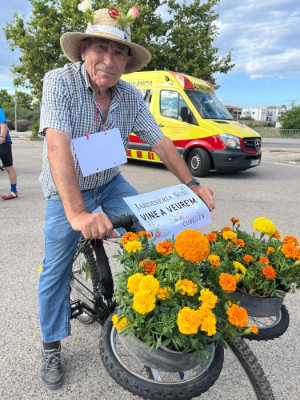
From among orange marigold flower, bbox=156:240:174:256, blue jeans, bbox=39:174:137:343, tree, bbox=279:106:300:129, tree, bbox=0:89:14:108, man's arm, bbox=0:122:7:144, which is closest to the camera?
orange marigold flower, bbox=156:240:174:256

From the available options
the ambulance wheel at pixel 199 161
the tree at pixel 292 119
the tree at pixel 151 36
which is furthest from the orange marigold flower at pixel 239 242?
the tree at pixel 292 119

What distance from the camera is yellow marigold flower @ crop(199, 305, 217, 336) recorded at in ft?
3.10

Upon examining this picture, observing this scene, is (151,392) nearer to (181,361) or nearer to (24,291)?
(181,361)

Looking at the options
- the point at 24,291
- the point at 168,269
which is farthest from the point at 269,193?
the point at 168,269

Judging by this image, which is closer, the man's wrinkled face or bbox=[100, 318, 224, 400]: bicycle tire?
bbox=[100, 318, 224, 400]: bicycle tire

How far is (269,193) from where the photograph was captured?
7.12 metres

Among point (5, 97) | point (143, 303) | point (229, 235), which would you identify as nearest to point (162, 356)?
point (143, 303)

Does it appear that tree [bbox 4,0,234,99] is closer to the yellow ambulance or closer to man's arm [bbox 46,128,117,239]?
the yellow ambulance

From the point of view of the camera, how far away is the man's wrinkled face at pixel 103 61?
169 centimetres

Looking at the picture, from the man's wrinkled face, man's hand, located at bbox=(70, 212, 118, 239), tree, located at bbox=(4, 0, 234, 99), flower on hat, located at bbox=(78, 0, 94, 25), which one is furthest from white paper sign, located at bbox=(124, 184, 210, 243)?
tree, located at bbox=(4, 0, 234, 99)

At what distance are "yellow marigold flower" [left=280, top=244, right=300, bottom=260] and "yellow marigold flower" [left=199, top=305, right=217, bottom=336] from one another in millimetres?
485

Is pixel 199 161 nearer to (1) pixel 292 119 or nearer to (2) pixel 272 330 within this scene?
(2) pixel 272 330

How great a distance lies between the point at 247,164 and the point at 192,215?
24.2ft

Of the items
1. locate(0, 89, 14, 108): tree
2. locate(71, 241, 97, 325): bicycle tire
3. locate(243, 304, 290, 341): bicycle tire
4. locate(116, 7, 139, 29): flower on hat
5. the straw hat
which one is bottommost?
locate(71, 241, 97, 325): bicycle tire
